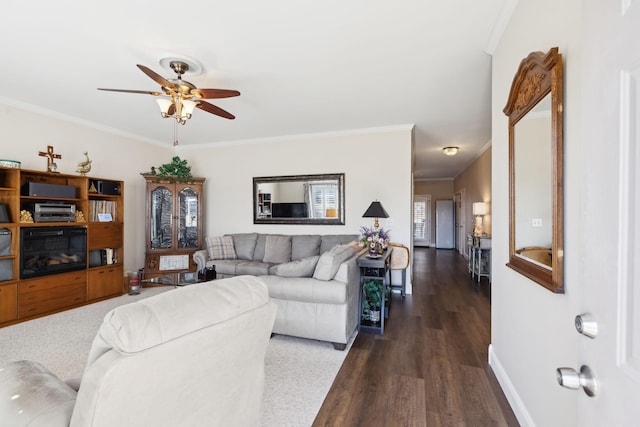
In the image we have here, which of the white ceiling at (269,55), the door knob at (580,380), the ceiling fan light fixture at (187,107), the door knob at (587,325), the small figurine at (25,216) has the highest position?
the white ceiling at (269,55)

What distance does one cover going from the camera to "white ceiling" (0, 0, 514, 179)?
2.04m

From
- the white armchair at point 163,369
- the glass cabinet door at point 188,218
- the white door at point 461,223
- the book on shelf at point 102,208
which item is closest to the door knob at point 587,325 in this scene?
the white armchair at point 163,369

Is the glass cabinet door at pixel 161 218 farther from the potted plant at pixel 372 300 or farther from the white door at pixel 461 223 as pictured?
the white door at pixel 461 223

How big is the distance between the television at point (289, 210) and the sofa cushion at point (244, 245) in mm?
562

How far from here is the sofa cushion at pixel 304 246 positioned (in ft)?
Result: 15.5

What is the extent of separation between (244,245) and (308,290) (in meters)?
2.74

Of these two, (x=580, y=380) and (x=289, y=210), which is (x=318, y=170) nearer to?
(x=289, y=210)

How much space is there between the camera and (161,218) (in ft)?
17.0

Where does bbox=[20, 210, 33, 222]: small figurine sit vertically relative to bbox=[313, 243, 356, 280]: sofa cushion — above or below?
above

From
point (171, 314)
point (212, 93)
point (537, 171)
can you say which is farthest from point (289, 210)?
point (171, 314)

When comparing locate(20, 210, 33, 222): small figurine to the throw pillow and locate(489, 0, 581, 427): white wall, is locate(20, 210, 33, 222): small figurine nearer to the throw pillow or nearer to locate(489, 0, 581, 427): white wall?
the throw pillow

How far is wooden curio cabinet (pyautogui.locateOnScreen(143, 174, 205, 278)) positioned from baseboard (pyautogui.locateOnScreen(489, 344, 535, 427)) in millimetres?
4622

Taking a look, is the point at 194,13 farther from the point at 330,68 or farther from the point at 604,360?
the point at 604,360

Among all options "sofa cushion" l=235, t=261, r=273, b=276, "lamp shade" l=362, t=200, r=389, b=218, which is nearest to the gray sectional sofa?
"lamp shade" l=362, t=200, r=389, b=218
